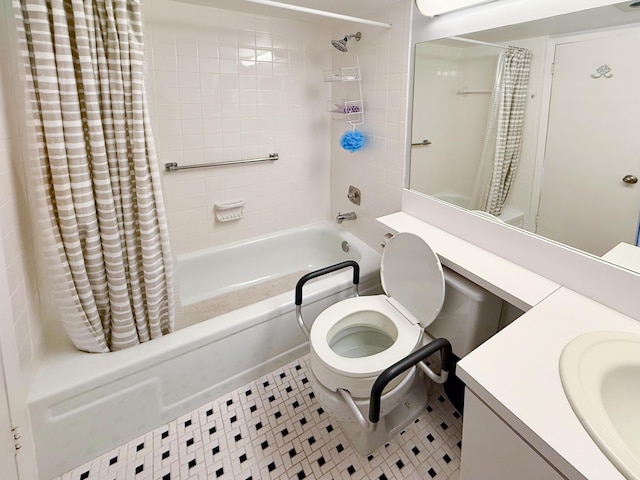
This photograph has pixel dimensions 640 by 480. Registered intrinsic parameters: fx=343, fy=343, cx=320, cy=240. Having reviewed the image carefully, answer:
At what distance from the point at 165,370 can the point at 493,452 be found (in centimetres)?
131

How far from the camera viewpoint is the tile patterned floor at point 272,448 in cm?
139

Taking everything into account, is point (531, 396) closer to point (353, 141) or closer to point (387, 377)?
point (387, 377)

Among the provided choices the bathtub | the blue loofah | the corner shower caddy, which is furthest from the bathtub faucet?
the corner shower caddy

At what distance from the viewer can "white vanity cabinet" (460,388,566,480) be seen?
75 centimetres

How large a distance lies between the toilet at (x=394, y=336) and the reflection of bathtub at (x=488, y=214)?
1.04 ft

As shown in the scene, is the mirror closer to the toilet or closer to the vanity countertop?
the vanity countertop

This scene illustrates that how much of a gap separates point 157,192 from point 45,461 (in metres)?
1.13

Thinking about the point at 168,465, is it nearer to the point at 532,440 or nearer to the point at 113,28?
the point at 532,440

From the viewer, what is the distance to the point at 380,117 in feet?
6.90

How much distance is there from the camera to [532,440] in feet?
2.41

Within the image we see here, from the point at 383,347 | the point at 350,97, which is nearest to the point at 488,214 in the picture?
the point at 383,347

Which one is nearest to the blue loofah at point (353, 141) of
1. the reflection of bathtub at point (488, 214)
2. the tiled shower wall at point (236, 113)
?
the tiled shower wall at point (236, 113)

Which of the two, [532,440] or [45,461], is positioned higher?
[532,440]

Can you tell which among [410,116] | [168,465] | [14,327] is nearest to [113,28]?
[14,327]
